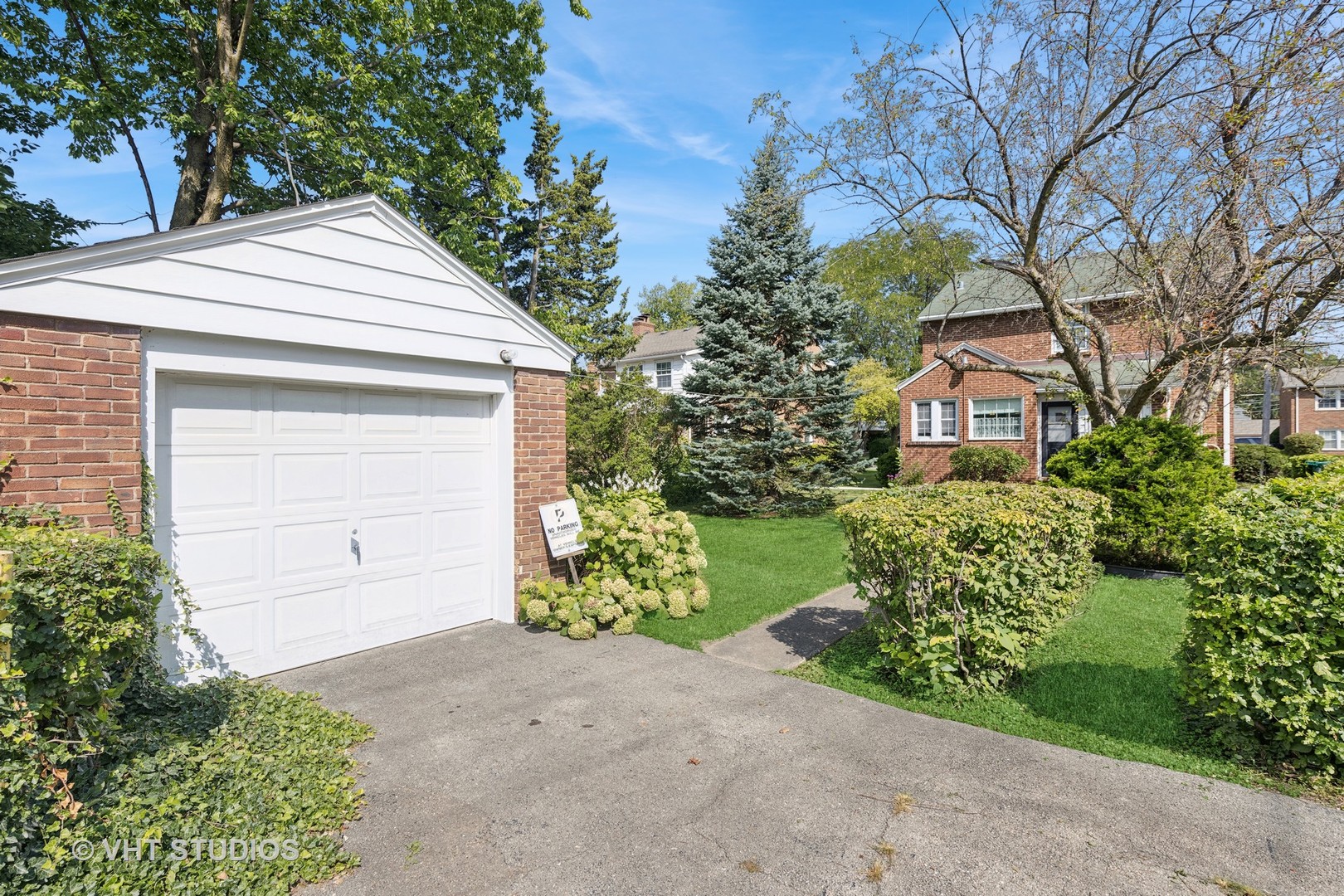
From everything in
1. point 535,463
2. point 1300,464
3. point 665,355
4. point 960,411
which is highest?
point 665,355

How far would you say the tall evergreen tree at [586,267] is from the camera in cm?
2256

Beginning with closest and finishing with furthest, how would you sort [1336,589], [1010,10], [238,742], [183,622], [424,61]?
[1336,589] < [238,742] < [183,622] < [1010,10] < [424,61]

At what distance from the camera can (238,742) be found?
3377mm

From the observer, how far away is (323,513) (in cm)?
506

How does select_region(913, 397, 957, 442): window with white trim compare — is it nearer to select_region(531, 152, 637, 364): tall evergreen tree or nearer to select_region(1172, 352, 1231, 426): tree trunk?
select_region(1172, 352, 1231, 426): tree trunk

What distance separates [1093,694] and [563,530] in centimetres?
450

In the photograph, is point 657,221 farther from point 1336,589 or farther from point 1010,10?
point 1336,589

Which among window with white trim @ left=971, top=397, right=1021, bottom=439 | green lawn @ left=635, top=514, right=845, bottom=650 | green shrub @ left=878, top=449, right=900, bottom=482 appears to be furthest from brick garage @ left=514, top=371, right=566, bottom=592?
green shrub @ left=878, top=449, right=900, bottom=482

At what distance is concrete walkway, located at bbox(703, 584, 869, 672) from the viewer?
17.3 ft

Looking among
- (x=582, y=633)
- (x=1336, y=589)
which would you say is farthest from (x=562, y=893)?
(x=1336, y=589)

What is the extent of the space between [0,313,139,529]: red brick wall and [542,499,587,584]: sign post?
10.3ft

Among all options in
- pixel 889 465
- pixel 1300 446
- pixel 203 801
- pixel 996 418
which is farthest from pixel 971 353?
pixel 203 801

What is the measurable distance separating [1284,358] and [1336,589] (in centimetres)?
731

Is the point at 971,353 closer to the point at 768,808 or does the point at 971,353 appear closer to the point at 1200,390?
the point at 1200,390
